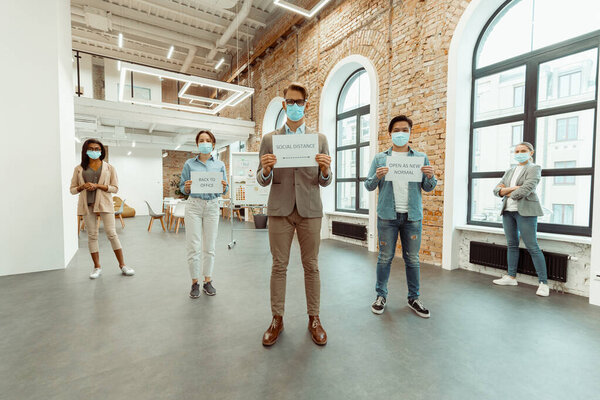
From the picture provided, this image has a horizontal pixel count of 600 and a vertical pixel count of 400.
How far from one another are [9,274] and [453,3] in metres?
7.25

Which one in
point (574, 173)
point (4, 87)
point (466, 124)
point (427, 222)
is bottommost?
point (427, 222)

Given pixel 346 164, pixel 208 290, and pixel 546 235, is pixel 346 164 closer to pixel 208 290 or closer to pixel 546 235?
pixel 546 235

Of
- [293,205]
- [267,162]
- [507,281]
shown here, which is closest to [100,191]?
[267,162]

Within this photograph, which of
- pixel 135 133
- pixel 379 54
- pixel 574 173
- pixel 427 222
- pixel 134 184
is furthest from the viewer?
pixel 134 184

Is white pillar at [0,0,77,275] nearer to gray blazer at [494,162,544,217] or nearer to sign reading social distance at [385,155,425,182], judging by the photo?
sign reading social distance at [385,155,425,182]

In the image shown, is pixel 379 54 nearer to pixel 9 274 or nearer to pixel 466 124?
pixel 466 124

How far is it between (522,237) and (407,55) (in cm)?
320

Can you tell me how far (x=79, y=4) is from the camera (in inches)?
303

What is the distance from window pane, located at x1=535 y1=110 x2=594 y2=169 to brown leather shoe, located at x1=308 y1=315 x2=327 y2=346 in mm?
3505

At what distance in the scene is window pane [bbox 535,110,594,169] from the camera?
3207mm

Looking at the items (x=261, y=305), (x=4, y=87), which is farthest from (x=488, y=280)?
(x=4, y=87)

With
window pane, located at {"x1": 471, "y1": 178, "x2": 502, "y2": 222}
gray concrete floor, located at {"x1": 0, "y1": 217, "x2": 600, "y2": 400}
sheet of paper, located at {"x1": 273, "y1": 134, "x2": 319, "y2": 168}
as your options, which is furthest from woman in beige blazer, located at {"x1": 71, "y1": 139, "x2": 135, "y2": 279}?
window pane, located at {"x1": 471, "y1": 178, "x2": 502, "y2": 222}

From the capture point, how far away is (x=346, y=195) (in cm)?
657

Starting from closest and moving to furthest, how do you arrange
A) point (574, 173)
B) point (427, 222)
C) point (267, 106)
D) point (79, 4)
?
point (574, 173), point (427, 222), point (79, 4), point (267, 106)
